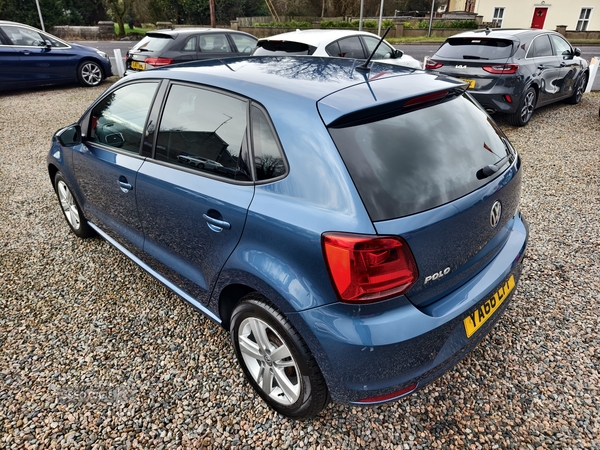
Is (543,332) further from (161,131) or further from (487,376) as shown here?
(161,131)

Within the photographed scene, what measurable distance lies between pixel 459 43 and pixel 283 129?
6.94 metres

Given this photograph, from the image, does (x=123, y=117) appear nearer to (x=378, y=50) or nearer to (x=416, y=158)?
(x=416, y=158)

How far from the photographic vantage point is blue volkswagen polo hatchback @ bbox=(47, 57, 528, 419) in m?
1.75

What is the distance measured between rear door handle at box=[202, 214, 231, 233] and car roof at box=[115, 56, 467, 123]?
0.60 metres

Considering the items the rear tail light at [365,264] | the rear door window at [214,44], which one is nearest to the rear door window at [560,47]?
the rear door window at [214,44]

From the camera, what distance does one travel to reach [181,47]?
9453 mm

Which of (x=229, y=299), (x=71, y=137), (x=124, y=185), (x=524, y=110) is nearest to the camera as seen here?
(x=229, y=299)

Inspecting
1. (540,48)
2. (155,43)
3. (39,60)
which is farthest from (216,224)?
(39,60)

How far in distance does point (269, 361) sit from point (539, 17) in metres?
44.0

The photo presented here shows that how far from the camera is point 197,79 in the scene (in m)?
2.49

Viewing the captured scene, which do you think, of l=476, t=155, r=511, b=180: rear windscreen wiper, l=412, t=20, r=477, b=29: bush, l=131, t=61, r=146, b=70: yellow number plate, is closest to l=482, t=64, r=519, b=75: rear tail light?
l=476, t=155, r=511, b=180: rear windscreen wiper

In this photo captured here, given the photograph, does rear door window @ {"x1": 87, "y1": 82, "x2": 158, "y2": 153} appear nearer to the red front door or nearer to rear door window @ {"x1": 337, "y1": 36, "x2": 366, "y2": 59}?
rear door window @ {"x1": 337, "y1": 36, "x2": 366, "y2": 59}

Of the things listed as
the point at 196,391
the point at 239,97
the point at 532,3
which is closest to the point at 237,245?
the point at 239,97

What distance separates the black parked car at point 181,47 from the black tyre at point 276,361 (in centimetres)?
826
